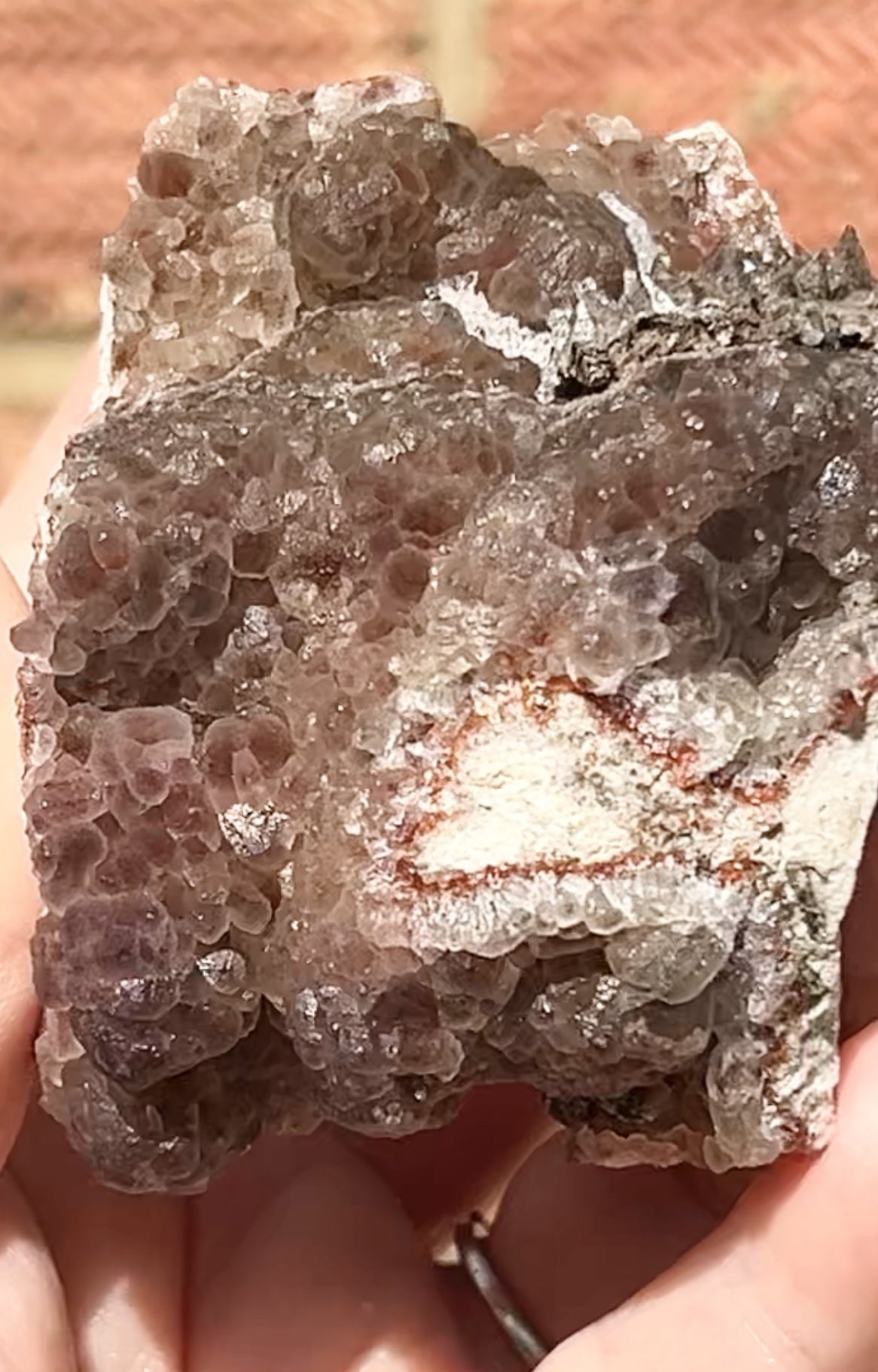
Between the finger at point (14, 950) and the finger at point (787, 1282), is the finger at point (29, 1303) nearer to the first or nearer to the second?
the finger at point (14, 950)

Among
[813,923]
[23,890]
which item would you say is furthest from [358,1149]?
[813,923]

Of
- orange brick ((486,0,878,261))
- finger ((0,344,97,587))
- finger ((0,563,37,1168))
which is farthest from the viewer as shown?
orange brick ((486,0,878,261))

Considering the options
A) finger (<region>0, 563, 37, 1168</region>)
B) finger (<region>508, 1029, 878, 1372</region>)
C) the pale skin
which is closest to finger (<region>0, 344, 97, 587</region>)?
the pale skin

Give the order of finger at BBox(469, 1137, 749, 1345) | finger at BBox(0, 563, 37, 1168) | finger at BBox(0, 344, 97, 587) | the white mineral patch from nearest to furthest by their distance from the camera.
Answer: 1. the white mineral patch
2. finger at BBox(0, 563, 37, 1168)
3. finger at BBox(469, 1137, 749, 1345)
4. finger at BBox(0, 344, 97, 587)

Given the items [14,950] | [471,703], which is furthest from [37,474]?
[471,703]

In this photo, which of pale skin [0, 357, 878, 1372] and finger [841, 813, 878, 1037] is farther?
finger [841, 813, 878, 1037]

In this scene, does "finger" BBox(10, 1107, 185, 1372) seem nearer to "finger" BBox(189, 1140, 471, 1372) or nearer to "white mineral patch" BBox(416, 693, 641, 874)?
"finger" BBox(189, 1140, 471, 1372)

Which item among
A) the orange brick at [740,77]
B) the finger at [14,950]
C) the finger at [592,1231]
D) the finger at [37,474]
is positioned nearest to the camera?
the finger at [14,950]

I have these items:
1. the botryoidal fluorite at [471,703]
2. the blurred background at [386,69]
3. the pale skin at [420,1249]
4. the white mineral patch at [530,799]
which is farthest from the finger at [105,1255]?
the blurred background at [386,69]
